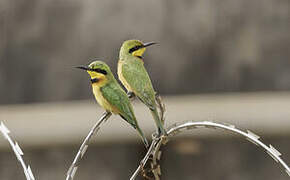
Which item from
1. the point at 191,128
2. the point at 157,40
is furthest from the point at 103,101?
the point at 157,40

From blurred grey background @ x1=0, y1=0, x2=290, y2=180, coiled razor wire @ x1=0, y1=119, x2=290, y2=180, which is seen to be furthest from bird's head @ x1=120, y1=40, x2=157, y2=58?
blurred grey background @ x1=0, y1=0, x2=290, y2=180

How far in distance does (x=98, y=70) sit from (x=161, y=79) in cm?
209

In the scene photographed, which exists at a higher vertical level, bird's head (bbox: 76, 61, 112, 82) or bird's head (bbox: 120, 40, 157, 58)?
bird's head (bbox: 120, 40, 157, 58)

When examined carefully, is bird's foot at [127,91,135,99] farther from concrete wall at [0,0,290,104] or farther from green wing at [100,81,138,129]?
concrete wall at [0,0,290,104]

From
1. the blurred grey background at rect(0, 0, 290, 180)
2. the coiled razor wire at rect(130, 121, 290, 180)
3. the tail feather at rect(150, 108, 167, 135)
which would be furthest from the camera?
the blurred grey background at rect(0, 0, 290, 180)

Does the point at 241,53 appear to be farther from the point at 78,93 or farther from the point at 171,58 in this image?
the point at 78,93

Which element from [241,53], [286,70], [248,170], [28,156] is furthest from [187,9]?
[28,156]

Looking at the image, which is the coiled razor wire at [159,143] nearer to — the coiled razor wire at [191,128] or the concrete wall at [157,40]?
the coiled razor wire at [191,128]

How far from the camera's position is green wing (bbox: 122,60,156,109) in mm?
1188

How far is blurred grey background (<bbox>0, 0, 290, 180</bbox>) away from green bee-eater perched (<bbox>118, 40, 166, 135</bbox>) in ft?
5.97

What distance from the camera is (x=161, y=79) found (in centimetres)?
326

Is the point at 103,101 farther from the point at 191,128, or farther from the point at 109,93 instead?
the point at 191,128

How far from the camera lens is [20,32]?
346cm

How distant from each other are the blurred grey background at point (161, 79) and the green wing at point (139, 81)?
1.83 m
